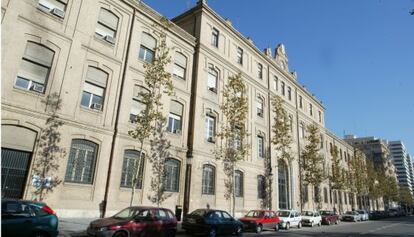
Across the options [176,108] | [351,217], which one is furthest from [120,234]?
[351,217]

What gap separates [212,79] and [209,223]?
14.7 metres

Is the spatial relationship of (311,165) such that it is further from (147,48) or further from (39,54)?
(39,54)

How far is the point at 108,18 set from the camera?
1983cm

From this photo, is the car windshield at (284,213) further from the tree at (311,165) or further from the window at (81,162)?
the window at (81,162)

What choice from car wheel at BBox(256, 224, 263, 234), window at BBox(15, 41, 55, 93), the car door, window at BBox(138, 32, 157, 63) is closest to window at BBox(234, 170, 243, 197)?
car wheel at BBox(256, 224, 263, 234)

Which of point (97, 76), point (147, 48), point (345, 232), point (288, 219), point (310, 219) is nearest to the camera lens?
point (97, 76)

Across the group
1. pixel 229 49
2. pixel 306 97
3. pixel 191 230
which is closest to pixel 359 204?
pixel 306 97

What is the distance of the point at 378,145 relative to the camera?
106688 mm

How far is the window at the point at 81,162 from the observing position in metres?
16.5

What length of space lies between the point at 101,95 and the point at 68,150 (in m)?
3.97

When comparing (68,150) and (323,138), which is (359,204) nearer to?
(323,138)

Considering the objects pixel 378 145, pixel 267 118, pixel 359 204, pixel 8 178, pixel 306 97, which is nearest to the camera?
pixel 8 178

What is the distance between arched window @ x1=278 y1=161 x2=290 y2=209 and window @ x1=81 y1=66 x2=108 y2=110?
2270cm

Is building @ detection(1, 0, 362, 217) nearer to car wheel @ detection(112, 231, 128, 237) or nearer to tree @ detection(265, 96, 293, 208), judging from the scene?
tree @ detection(265, 96, 293, 208)
